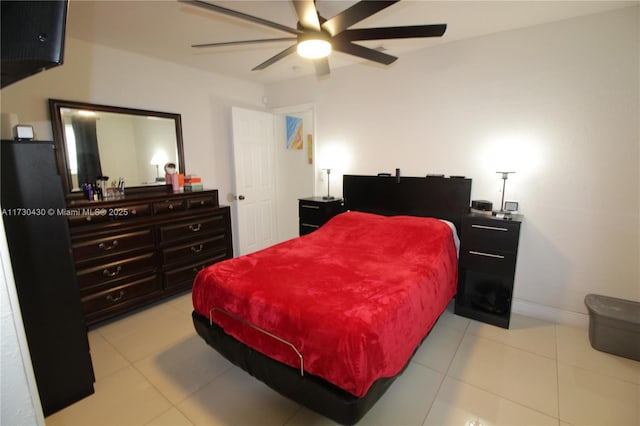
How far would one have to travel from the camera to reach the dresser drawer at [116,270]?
96.0 inches

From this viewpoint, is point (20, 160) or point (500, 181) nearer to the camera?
point (20, 160)

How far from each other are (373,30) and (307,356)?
195 centimetres

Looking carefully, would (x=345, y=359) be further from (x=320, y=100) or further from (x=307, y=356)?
(x=320, y=100)

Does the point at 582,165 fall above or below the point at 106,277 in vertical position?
above

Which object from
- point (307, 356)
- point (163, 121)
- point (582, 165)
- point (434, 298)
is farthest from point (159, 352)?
point (582, 165)

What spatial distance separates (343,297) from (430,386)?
904 mm

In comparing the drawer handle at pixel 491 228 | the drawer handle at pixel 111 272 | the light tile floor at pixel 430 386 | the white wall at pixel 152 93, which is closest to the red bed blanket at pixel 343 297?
the drawer handle at pixel 491 228

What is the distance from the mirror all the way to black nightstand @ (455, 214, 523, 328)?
3.27 m

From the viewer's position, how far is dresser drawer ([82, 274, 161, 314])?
2.48 meters

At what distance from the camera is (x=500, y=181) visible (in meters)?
2.78

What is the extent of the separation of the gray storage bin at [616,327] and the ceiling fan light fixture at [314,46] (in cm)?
279

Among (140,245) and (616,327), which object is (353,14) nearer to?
(140,245)

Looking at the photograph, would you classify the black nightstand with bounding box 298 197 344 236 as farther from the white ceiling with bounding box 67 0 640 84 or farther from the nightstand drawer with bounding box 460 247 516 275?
the white ceiling with bounding box 67 0 640 84

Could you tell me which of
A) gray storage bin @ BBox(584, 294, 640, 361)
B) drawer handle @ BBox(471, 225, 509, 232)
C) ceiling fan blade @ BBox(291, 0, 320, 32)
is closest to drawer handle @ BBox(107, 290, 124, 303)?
ceiling fan blade @ BBox(291, 0, 320, 32)
